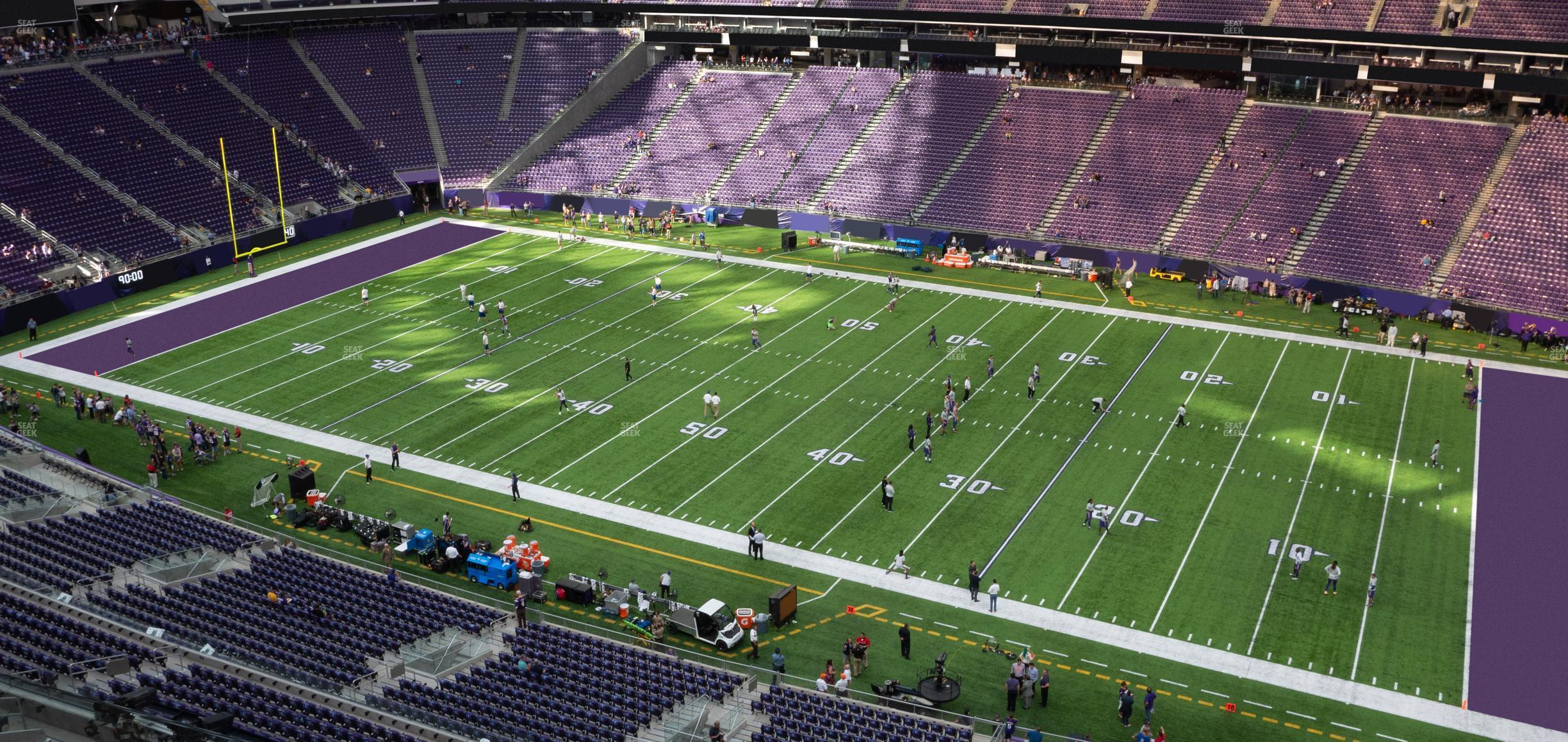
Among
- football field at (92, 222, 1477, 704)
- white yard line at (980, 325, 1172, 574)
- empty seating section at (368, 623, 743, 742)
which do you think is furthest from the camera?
white yard line at (980, 325, 1172, 574)

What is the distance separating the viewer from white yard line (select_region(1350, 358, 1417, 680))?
31547 millimetres

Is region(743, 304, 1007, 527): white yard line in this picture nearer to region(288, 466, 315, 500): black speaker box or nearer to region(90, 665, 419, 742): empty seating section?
region(288, 466, 315, 500): black speaker box

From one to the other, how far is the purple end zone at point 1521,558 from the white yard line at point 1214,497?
23.7ft

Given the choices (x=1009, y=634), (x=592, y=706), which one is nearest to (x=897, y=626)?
(x=1009, y=634)

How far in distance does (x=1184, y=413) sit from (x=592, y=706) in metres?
26.5

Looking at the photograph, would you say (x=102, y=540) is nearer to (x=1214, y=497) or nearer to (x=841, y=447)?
(x=841, y=447)

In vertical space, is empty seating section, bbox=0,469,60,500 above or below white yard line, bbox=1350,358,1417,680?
above

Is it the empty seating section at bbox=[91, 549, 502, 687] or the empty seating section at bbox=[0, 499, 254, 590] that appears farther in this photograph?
the empty seating section at bbox=[0, 499, 254, 590]

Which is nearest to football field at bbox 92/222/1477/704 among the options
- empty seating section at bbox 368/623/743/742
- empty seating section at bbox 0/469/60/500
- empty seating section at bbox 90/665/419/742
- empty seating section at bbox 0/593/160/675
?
empty seating section at bbox 368/623/743/742

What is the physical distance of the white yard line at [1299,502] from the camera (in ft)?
108

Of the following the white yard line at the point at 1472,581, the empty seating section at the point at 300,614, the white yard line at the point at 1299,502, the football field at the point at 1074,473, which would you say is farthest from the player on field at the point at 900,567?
the white yard line at the point at 1472,581

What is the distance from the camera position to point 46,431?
4441 centimetres

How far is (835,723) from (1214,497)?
1799cm

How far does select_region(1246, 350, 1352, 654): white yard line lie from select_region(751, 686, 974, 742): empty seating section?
384 inches
